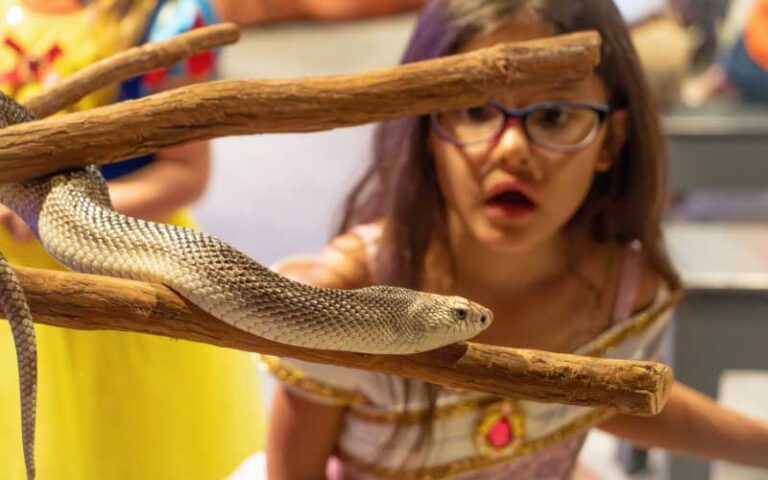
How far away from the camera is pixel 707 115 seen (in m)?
1.27

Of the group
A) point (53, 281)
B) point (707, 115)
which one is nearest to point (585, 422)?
point (53, 281)

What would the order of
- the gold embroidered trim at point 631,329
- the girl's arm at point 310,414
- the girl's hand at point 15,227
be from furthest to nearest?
the gold embroidered trim at point 631,329
the girl's arm at point 310,414
the girl's hand at point 15,227

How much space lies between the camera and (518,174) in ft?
1.83

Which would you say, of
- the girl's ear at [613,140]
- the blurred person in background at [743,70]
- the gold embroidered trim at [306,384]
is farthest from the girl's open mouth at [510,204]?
the blurred person in background at [743,70]

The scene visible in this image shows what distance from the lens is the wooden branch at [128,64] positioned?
55 cm

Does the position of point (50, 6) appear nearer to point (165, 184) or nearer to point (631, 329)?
point (165, 184)

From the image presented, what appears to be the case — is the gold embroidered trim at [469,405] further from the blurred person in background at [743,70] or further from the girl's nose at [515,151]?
the blurred person in background at [743,70]

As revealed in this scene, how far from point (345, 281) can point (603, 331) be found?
0.83 feet

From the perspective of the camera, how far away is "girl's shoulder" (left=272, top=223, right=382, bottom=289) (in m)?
0.59

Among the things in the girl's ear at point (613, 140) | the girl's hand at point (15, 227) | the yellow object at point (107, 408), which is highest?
the girl's ear at point (613, 140)

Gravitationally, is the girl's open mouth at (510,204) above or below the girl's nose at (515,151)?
below

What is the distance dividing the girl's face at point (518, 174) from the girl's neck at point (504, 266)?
0.04 feet

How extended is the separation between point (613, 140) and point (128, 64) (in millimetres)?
359

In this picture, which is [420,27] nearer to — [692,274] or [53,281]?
[53,281]
